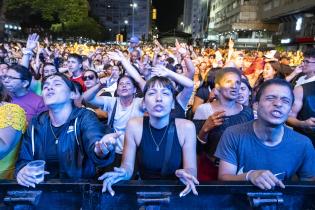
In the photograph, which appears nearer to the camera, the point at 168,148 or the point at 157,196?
the point at 157,196

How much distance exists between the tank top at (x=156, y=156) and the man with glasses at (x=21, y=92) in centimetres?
198

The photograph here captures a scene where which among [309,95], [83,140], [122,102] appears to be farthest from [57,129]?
[309,95]

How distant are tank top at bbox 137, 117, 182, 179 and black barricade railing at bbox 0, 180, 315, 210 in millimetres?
911

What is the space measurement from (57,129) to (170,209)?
1.35 meters

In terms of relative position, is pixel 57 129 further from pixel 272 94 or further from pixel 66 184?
pixel 272 94

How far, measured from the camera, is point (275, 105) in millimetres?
2785

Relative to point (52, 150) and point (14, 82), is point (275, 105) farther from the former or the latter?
point (14, 82)

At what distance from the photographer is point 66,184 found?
2189mm

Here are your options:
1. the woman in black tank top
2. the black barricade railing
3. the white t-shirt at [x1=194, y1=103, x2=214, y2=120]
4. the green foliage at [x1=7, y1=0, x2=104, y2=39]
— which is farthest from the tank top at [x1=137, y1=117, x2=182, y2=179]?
the green foliage at [x1=7, y1=0, x2=104, y2=39]

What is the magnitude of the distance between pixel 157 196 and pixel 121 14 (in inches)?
5770

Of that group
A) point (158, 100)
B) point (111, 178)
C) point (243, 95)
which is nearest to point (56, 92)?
point (158, 100)

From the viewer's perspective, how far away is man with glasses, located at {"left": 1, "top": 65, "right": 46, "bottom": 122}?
15.3ft

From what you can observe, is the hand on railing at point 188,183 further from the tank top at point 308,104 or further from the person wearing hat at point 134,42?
the person wearing hat at point 134,42

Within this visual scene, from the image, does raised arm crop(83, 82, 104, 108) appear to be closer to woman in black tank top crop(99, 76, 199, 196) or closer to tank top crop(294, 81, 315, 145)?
woman in black tank top crop(99, 76, 199, 196)
